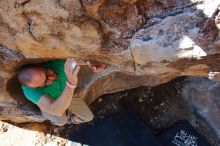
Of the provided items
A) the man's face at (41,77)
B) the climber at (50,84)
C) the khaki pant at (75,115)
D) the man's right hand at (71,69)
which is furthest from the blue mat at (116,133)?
the man's right hand at (71,69)

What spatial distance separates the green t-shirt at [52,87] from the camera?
245 centimetres

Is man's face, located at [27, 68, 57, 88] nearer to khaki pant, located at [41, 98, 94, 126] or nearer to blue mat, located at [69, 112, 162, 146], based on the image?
khaki pant, located at [41, 98, 94, 126]

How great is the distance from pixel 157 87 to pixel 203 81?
0.30m

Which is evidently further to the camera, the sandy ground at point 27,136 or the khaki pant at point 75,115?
the sandy ground at point 27,136

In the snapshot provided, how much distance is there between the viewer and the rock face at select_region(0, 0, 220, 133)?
1.81 metres

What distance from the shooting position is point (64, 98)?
2.37m

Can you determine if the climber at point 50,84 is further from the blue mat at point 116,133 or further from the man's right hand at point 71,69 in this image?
the blue mat at point 116,133

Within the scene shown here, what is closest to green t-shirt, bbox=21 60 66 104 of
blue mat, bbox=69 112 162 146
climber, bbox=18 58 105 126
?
climber, bbox=18 58 105 126

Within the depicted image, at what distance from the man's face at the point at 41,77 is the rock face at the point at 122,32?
0.34 feet

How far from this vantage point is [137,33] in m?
1.92

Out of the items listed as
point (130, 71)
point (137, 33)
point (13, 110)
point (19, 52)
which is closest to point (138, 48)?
point (137, 33)

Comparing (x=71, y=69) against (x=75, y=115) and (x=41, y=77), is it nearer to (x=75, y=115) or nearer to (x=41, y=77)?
(x=41, y=77)

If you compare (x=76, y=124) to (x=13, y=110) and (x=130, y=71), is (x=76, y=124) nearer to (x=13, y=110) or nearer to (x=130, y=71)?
(x=13, y=110)

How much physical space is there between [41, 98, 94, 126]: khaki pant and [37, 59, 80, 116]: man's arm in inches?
12.0
